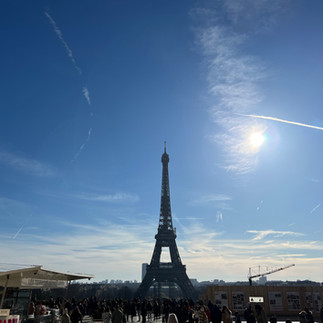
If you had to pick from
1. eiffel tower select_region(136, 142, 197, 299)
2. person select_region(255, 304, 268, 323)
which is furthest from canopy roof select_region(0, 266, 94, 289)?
eiffel tower select_region(136, 142, 197, 299)

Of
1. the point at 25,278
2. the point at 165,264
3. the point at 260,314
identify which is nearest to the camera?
the point at 25,278

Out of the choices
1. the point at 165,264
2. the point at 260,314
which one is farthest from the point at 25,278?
the point at 165,264

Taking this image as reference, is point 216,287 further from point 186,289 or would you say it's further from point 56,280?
point 186,289

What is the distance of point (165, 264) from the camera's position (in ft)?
258

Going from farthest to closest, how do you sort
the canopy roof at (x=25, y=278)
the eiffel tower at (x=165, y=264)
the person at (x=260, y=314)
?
the eiffel tower at (x=165, y=264), the person at (x=260, y=314), the canopy roof at (x=25, y=278)

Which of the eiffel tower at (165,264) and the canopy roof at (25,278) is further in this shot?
the eiffel tower at (165,264)

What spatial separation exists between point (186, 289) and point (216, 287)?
52.1 meters

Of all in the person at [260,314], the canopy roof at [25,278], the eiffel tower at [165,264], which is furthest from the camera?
the eiffel tower at [165,264]

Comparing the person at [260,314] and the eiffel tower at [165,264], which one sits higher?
the eiffel tower at [165,264]

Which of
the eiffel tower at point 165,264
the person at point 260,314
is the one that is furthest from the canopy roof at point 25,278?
the eiffel tower at point 165,264

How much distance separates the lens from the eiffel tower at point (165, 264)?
74.3 m

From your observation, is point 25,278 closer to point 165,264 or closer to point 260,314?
point 260,314

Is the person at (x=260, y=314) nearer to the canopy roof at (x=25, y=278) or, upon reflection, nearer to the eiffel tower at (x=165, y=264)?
the canopy roof at (x=25, y=278)

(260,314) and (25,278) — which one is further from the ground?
(25,278)
